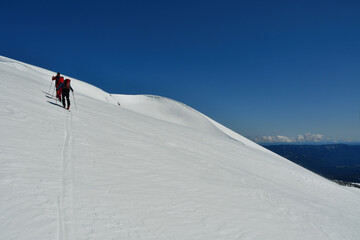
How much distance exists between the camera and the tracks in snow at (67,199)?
4156 mm

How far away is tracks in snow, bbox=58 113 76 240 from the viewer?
164 inches

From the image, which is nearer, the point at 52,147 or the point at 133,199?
the point at 133,199

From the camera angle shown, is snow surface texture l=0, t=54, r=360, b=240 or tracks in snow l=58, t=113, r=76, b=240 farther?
snow surface texture l=0, t=54, r=360, b=240

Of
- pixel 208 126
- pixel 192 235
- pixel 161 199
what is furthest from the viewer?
pixel 208 126

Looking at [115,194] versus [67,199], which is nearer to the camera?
[67,199]

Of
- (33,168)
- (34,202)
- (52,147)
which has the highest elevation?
(52,147)

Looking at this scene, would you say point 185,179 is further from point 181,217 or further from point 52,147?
point 52,147

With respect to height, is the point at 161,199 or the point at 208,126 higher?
the point at 208,126

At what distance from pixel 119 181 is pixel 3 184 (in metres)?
3.04

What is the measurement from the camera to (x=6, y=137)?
24.3 feet

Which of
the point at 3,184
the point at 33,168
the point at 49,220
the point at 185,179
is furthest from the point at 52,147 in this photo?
the point at 185,179

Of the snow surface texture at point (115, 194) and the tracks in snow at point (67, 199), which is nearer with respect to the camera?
the tracks in snow at point (67, 199)

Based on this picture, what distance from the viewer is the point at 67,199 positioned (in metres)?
5.14

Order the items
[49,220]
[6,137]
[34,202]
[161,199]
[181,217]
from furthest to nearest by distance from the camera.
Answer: [6,137], [161,199], [181,217], [34,202], [49,220]
